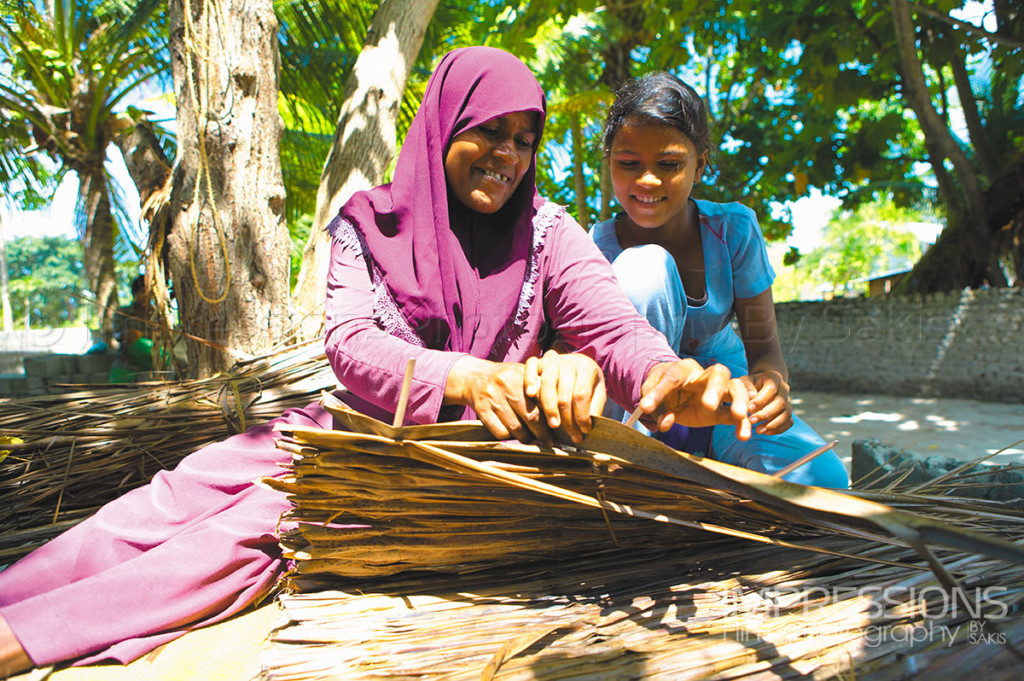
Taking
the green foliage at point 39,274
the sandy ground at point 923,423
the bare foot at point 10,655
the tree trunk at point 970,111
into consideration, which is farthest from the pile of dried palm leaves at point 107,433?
the green foliage at point 39,274

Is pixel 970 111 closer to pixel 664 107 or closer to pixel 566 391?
pixel 664 107

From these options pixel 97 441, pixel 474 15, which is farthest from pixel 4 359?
pixel 97 441

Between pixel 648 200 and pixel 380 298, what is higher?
pixel 648 200

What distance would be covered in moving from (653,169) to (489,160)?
0.57m

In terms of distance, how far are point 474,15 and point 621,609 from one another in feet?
24.4

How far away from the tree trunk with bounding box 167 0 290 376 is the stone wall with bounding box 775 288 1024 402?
6.86 metres

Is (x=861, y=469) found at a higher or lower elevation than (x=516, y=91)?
lower

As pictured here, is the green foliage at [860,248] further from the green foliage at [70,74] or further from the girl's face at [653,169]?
the girl's face at [653,169]

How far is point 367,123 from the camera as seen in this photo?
120 inches

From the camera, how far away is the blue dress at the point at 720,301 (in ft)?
5.38

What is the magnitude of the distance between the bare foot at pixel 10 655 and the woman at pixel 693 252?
4.72 ft

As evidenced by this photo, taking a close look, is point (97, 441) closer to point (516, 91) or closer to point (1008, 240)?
point (516, 91)

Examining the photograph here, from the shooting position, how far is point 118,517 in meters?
1.35

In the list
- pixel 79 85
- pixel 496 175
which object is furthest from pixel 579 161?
pixel 496 175
